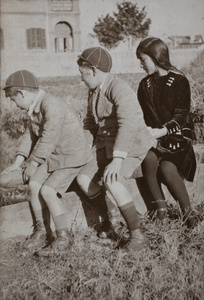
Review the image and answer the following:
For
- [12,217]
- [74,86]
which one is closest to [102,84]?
[74,86]

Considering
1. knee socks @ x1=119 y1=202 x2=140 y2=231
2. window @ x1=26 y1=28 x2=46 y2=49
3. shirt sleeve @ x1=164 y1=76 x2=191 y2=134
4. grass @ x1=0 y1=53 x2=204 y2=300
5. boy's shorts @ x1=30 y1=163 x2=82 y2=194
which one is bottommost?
grass @ x1=0 y1=53 x2=204 y2=300

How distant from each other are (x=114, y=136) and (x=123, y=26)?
2.69ft

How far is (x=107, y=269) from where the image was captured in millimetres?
2361

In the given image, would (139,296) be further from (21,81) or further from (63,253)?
(21,81)

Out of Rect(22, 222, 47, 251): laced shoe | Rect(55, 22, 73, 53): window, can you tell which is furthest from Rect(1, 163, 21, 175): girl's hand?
Rect(55, 22, 73, 53): window

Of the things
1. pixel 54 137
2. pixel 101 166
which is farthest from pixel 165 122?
pixel 54 137

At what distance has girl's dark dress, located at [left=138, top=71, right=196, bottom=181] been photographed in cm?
288

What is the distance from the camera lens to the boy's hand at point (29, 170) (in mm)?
2608

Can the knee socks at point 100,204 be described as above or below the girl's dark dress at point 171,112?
below

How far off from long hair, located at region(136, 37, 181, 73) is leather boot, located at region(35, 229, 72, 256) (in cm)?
128

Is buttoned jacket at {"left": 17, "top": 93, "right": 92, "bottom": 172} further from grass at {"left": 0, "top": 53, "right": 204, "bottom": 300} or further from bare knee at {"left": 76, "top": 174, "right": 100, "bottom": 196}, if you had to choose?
grass at {"left": 0, "top": 53, "right": 204, "bottom": 300}

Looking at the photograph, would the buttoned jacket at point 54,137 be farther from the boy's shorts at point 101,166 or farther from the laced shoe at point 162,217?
the laced shoe at point 162,217

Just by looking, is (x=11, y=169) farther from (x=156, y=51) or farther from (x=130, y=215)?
(x=156, y=51)

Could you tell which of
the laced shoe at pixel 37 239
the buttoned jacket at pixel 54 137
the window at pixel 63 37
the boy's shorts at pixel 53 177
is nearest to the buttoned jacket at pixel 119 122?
the buttoned jacket at pixel 54 137
